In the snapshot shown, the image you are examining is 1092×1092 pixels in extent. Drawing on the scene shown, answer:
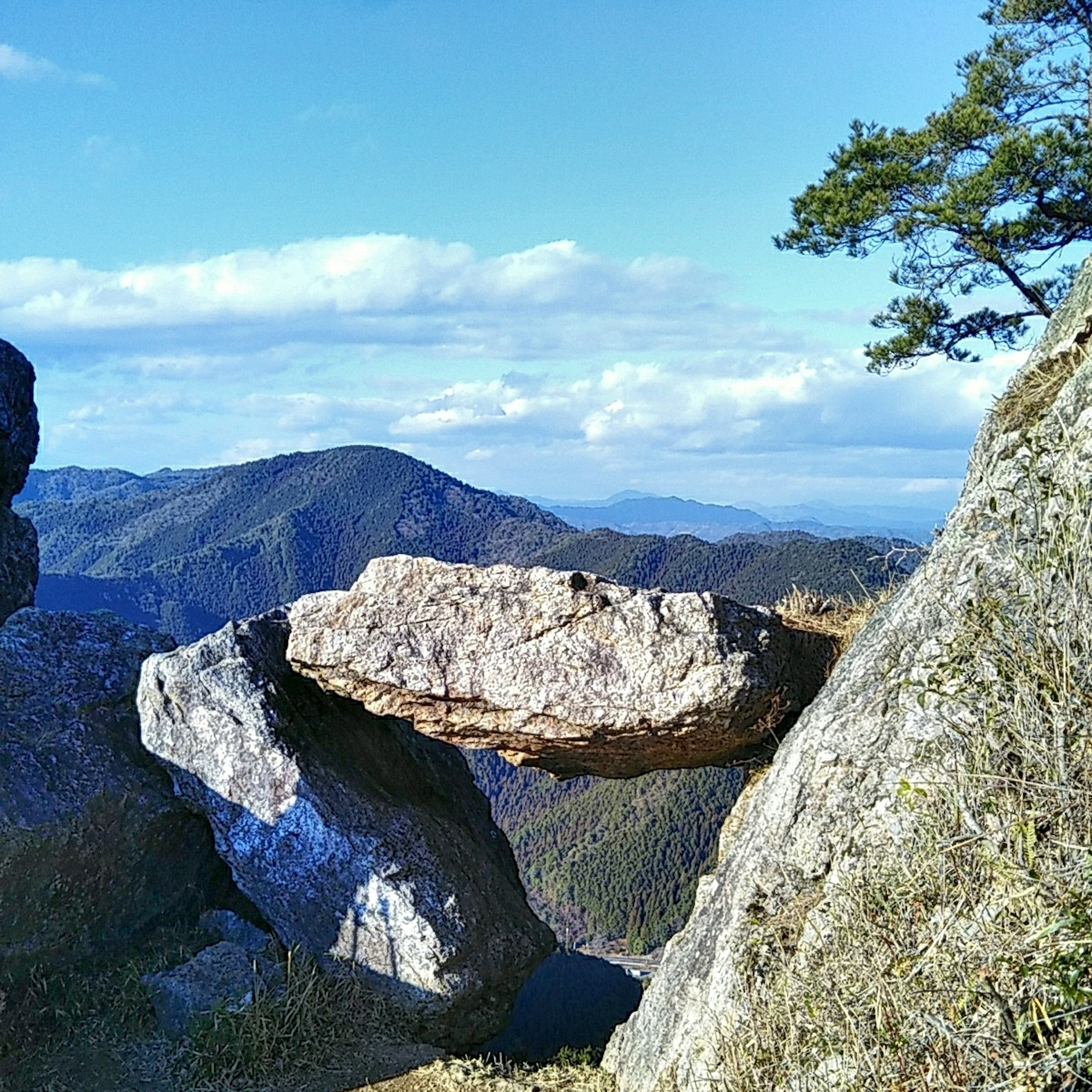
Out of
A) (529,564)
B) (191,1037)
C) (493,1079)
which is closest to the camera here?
(493,1079)

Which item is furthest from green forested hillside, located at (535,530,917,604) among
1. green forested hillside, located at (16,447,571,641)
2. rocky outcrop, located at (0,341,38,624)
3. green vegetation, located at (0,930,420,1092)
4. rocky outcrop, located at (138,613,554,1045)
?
green vegetation, located at (0,930,420,1092)

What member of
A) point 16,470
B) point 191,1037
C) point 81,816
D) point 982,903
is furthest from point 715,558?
point 982,903

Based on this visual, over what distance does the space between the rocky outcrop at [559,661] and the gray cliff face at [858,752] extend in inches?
41.8

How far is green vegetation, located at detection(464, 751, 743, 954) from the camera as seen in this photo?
120ft

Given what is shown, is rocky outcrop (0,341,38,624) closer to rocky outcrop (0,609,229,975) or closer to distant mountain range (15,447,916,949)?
rocky outcrop (0,609,229,975)

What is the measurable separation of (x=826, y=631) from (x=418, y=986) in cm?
469

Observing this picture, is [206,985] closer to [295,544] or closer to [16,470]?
[16,470]

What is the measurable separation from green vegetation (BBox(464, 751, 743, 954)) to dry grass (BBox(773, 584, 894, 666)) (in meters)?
14.6

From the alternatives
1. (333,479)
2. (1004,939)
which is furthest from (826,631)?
(333,479)

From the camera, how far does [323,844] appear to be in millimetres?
9008

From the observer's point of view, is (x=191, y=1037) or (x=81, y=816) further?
(x=81, y=816)

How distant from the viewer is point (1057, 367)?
7.60 m

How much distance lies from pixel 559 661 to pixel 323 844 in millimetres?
2631

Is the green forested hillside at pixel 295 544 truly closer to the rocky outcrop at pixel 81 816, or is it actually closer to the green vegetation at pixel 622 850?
the green vegetation at pixel 622 850
